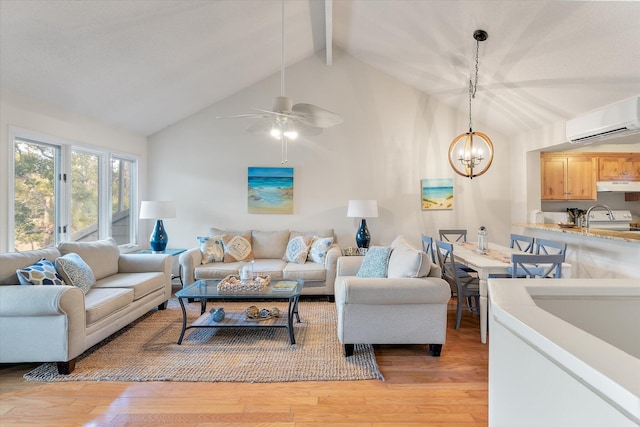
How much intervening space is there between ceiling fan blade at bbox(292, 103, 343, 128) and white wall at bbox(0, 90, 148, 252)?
263 centimetres

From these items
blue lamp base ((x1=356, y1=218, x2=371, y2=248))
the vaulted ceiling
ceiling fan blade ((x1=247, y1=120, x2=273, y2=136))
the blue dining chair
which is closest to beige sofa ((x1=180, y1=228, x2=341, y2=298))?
blue lamp base ((x1=356, y1=218, x2=371, y2=248))

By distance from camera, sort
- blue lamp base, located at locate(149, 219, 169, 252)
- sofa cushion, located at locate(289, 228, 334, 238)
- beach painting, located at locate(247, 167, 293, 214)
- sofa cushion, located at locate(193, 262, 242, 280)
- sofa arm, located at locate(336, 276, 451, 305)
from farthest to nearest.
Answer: beach painting, located at locate(247, 167, 293, 214)
sofa cushion, located at locate(289, 228, 334, 238)
blue lamp base, located at locate(149, 219, 169, 252)
sofa cushion, located at locate(193, 262, 242, 280)
sofa arm, located at locate(336, 276, 451, 305)

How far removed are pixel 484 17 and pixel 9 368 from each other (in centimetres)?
511

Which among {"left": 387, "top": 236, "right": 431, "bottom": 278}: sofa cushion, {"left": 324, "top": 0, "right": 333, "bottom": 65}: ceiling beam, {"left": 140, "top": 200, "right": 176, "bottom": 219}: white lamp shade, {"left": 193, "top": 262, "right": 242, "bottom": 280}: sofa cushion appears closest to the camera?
{"left": 387, "top": 236, "right": 431, "bottom": 278}: sofa cushion

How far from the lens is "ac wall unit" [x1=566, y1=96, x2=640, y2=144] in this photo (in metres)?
3.29

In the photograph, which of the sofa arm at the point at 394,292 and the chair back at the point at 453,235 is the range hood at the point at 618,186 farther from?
the sofa arm at the point at 394,292

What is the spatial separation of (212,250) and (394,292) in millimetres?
2863

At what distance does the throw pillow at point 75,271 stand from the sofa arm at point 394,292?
2.42 metres

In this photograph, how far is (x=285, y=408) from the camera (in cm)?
215

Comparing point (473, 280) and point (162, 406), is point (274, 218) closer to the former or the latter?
point (473, 280)

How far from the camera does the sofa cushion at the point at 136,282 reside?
341 centimetres

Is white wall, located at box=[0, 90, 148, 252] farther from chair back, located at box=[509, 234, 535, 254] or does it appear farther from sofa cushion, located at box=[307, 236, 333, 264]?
chair back, located at box=[509, 234, 535, 254]

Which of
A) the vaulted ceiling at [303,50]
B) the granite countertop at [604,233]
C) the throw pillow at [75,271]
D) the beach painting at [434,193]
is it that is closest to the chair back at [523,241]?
the granite countertop at [604,233]

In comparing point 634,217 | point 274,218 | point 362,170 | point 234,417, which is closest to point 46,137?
point 274,218
